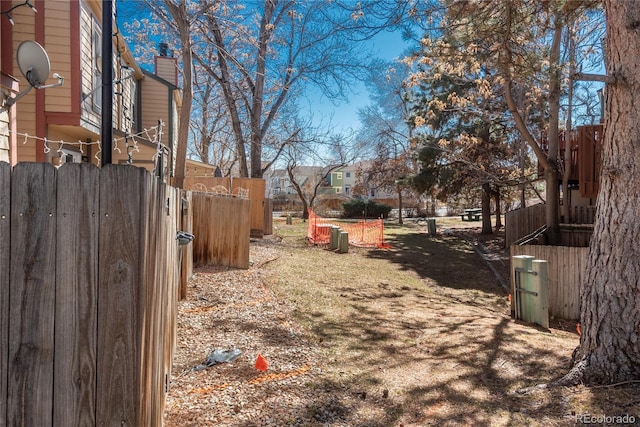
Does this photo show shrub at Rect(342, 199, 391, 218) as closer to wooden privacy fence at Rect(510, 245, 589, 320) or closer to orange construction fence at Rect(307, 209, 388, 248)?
orange construction fence at Rect(307, 209, 388, 248)

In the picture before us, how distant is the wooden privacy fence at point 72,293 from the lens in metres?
1.69

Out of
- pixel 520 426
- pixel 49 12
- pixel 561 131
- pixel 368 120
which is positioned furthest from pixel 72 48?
pixel 368 120

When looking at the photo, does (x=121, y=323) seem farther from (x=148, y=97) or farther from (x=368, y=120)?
(x=368, y=120)

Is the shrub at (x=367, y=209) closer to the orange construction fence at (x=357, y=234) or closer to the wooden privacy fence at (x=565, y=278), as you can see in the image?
the orange construction fence at (x=357, y=234)

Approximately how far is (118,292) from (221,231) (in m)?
6.81

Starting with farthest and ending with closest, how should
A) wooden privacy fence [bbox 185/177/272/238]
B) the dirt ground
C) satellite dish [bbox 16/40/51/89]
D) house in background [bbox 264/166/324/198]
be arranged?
1. house in background [bbox 264/166/324/198]
2. wooden privacy fence [bbox 185/177/272/238]
3. satellite dish [bbox 16/40/51/89]
4. the dirt ground

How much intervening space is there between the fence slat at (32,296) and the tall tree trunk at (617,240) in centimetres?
355

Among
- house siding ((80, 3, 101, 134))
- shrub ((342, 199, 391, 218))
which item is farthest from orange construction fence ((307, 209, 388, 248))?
shrub ((342, 199, 391, 218))

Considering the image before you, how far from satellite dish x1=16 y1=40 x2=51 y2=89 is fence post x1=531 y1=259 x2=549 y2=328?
24.4 ft

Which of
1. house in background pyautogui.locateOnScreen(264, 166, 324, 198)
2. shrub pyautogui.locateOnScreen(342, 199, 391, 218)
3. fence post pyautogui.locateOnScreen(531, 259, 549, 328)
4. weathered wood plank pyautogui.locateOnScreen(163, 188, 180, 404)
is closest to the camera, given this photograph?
weathered wood plank pyautogui.locateOnScreen(163, 188, 180, 404)

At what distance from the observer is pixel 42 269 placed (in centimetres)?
170

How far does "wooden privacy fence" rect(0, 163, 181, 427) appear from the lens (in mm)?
1687

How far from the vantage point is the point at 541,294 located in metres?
6.36

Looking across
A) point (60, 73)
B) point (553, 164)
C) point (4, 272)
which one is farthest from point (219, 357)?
point (553, 164)
